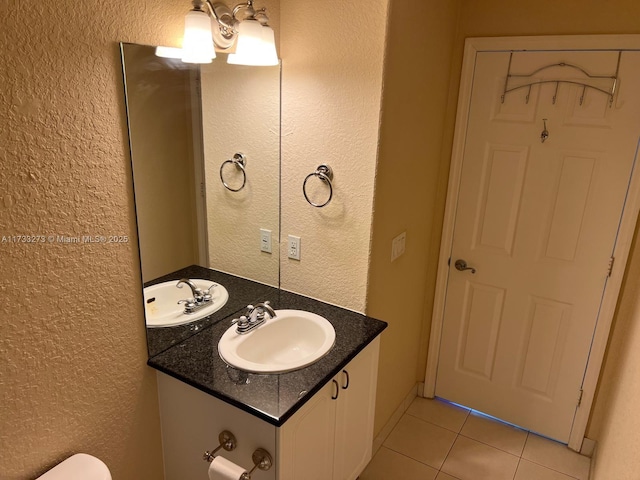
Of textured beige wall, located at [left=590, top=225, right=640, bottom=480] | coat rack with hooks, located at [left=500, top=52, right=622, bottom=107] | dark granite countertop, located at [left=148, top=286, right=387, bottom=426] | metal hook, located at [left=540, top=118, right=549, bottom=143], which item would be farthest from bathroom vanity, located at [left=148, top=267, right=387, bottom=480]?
coat rack with hooks, located at [left=500, top=52, right=622, bottom=107]

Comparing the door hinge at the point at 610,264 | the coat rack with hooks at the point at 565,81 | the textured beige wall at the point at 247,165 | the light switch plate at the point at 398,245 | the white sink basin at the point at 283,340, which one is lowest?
the white sink basin at the point at 283,340

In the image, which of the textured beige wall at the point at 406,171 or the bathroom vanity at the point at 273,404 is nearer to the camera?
the bathroom vanity at the point at 273,404

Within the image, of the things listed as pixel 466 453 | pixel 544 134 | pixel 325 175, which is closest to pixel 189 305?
pixel 325 175

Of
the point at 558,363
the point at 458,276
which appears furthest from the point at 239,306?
the point at 558,363

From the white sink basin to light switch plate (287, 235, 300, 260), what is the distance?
279mm

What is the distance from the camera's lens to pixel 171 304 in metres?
1.81

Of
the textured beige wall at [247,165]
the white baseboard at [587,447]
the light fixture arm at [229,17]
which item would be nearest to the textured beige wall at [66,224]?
the light fixture arm at [229,17]

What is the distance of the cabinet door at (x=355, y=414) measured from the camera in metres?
1.90

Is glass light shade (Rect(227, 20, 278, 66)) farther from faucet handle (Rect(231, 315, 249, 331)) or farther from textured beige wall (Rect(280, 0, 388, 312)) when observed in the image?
faucet handle (Rect(231, 315, 249, 331))

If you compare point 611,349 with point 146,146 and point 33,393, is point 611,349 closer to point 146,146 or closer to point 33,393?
point 146,146

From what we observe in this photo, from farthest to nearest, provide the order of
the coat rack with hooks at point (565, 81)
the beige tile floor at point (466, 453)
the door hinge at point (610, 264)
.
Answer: the beige tile floor at point (466, 453), the door hinge at point (610, 264), the coat rack with hooks at point (565, 81)

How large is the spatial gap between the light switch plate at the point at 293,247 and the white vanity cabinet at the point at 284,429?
21.0 inches

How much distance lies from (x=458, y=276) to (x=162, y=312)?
1659 mm

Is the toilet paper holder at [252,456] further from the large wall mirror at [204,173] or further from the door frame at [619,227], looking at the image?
the door frame at [619,227]
